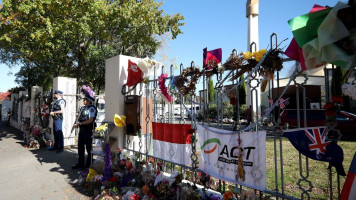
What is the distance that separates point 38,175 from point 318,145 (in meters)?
5.70

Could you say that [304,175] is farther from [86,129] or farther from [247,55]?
[86,129]

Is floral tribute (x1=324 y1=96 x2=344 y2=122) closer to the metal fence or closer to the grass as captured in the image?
the metal fence

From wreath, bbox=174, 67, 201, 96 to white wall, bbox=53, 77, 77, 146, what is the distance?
644 cm

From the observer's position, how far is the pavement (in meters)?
4.24

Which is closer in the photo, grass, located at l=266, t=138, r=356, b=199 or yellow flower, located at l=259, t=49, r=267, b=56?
yellow flower, located at l=259, t=49, r=267, b=56

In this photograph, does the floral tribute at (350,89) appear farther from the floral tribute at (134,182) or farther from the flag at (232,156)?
the floral tribute at (134,182)

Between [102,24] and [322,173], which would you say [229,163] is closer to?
[322,173]

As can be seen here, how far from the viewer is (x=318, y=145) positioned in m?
2.17

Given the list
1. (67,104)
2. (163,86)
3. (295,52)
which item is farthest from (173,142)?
(67,104)

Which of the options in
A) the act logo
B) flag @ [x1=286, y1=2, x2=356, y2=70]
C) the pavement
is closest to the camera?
flag @ [x1=286, y1=2, x2=356, y2=70]

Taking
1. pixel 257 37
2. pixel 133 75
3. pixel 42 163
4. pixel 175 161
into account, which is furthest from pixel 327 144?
pixel 257 37

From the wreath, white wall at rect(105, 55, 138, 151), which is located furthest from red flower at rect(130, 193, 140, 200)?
the wreath

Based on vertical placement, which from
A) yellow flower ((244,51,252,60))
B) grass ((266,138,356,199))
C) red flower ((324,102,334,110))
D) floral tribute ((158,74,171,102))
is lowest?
grass ((266,138,356,199))

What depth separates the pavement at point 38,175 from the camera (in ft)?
13.9
